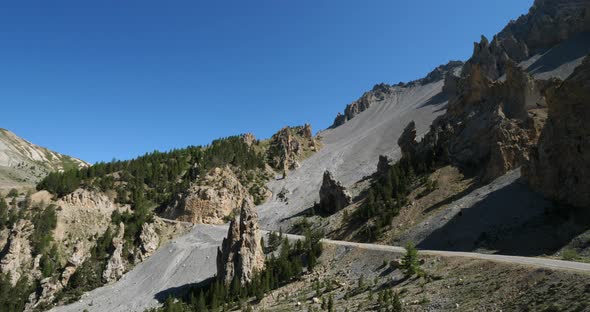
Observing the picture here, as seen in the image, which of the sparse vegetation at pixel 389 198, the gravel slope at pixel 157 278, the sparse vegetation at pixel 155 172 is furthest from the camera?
Answer: the sparse vegetation at pixel 155 172

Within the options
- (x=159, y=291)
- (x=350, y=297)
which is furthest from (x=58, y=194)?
(x=350, y=297)

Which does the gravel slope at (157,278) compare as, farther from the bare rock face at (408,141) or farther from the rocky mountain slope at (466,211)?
the bare rock face at (408,141)

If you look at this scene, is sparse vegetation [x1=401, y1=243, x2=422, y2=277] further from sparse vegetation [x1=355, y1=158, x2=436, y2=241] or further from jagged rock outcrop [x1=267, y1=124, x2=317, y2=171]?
jagged rock outcrop [x1=267, y1=124, x2=317, y2=171]

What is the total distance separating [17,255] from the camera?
198 ft

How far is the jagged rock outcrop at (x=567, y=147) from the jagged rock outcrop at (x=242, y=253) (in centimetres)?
3223

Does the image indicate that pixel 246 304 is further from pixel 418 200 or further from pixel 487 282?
pixel 418 200

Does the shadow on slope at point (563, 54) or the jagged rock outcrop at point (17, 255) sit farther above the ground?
the shadow on slope at point (563, 54)

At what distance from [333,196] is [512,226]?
36.6 metres

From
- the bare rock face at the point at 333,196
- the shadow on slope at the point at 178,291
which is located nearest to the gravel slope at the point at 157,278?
the shadow on slope at the point at 178,291

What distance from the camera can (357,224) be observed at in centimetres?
5825

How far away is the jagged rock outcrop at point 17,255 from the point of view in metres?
58.4

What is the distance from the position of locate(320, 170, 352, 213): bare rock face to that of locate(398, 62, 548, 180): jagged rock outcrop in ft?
47.2

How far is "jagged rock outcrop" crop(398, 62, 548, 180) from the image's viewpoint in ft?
177

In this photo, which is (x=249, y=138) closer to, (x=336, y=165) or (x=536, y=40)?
(x=336, y=165)
